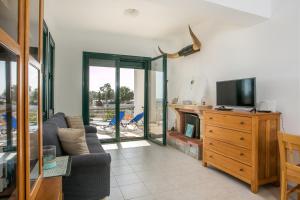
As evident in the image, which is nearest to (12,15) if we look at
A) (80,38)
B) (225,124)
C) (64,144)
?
(64,144)

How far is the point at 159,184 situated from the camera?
2770 mm

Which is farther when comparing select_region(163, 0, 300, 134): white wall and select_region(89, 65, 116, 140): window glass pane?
select_region(89, 65, 116, 140): window glass pane

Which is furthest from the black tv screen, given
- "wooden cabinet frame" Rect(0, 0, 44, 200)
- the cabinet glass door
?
"wooden cabinet frame" Rect(0, 0, 44, 200)

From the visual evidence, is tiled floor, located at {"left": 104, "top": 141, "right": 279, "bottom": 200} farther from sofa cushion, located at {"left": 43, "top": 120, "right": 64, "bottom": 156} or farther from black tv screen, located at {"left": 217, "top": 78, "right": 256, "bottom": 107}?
black tv screen, located at {"left": 217, "top": 78, "right": 256, "bottom": 107}

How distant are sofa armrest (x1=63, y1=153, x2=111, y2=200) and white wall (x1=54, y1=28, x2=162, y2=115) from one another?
10.1 feet

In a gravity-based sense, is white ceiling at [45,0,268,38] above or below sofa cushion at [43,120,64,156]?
above

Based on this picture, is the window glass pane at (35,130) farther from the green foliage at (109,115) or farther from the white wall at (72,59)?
the green foliage at (109,115)

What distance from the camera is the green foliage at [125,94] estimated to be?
5.43 metres

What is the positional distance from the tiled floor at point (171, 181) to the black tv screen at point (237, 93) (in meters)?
1.15

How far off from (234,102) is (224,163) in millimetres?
974

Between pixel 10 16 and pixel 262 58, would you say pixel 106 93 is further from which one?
pixel 10 16

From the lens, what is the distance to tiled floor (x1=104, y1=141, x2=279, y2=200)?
97.2 inches

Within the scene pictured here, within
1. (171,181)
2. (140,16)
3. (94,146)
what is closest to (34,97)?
(94,146)

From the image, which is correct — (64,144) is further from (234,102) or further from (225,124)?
(234,102)
